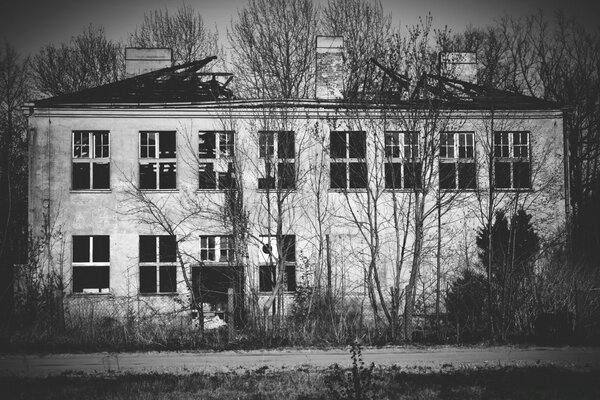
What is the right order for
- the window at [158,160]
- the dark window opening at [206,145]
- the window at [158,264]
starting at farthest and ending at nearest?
1. the dark window opening at [206,145]
2. the window at [158,160]
3. the window at [158,264]

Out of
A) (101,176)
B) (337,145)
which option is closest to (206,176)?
(101,176)

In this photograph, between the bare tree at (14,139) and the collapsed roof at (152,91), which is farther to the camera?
the bare tree at (14,139)

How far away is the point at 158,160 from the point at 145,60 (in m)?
5.55


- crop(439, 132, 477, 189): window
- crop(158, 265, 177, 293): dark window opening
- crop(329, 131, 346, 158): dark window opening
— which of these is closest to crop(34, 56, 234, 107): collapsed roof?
crop(329, 131, 346, 158): dark window opening

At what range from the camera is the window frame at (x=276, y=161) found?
1745cm

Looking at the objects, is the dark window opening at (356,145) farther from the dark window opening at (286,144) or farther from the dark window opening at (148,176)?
the dark window opening at (148,176)

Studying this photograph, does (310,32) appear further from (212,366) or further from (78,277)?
(212,366)

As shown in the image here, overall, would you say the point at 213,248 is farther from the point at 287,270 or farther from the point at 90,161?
the point at 90,161

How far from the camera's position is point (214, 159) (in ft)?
65.7

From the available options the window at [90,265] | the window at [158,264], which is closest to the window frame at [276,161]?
the window at [158,264]

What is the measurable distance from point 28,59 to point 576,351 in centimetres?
3338

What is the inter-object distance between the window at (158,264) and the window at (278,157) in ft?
14.0

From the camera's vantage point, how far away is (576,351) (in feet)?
40.9

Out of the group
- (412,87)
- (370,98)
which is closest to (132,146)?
(370,98)
